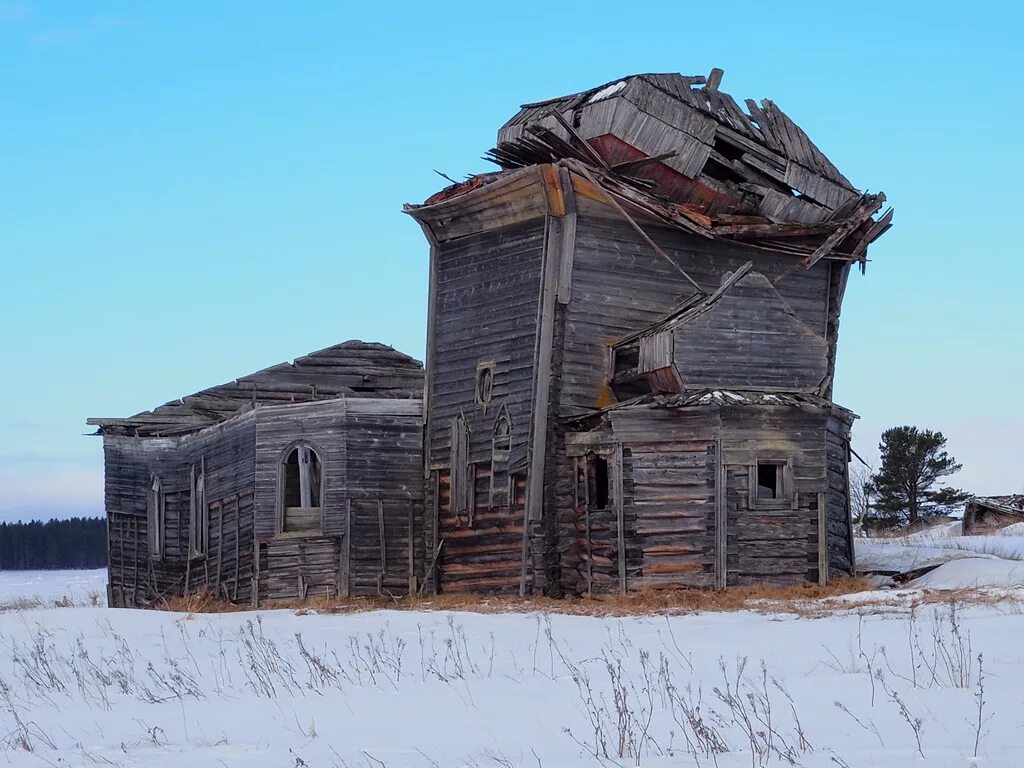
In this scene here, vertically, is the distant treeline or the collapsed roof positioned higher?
the collapsed roof

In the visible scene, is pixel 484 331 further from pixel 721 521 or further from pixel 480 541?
pixel 721 521

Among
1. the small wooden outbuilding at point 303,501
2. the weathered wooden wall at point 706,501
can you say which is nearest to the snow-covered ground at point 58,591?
the small wooden outbuilding at point 303,501

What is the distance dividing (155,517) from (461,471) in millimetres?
12440

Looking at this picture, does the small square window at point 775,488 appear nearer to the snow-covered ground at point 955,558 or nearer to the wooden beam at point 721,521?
the wooden beam at point 721,521

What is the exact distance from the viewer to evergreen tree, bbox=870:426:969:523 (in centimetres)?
5500

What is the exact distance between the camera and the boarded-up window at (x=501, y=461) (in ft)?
87.4

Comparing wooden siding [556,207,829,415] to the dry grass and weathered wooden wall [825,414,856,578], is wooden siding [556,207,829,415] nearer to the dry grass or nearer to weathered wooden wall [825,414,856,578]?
weathered wooden wall [825,414,856,578]

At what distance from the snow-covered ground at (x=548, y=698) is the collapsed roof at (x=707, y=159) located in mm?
11379

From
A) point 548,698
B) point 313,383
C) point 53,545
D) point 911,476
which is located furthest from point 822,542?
point 53,545

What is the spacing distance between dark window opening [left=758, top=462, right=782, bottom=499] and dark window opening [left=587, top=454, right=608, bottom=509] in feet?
9.60

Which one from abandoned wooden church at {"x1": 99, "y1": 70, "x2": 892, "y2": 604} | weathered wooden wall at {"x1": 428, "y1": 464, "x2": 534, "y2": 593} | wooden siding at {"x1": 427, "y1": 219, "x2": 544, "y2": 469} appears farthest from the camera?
wooden siding at {"x1": 427, "y1": 219, "x2": 544, "y2": 469}

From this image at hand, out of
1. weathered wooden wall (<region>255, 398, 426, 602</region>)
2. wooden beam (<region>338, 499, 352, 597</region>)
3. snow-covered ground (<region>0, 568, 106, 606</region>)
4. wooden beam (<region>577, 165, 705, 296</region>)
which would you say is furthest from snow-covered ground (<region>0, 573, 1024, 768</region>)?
snow-covered ground (<region>0, 568, 106, 606</region>)

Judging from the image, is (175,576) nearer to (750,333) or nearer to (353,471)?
(353,471)

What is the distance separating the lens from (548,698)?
472 inches
